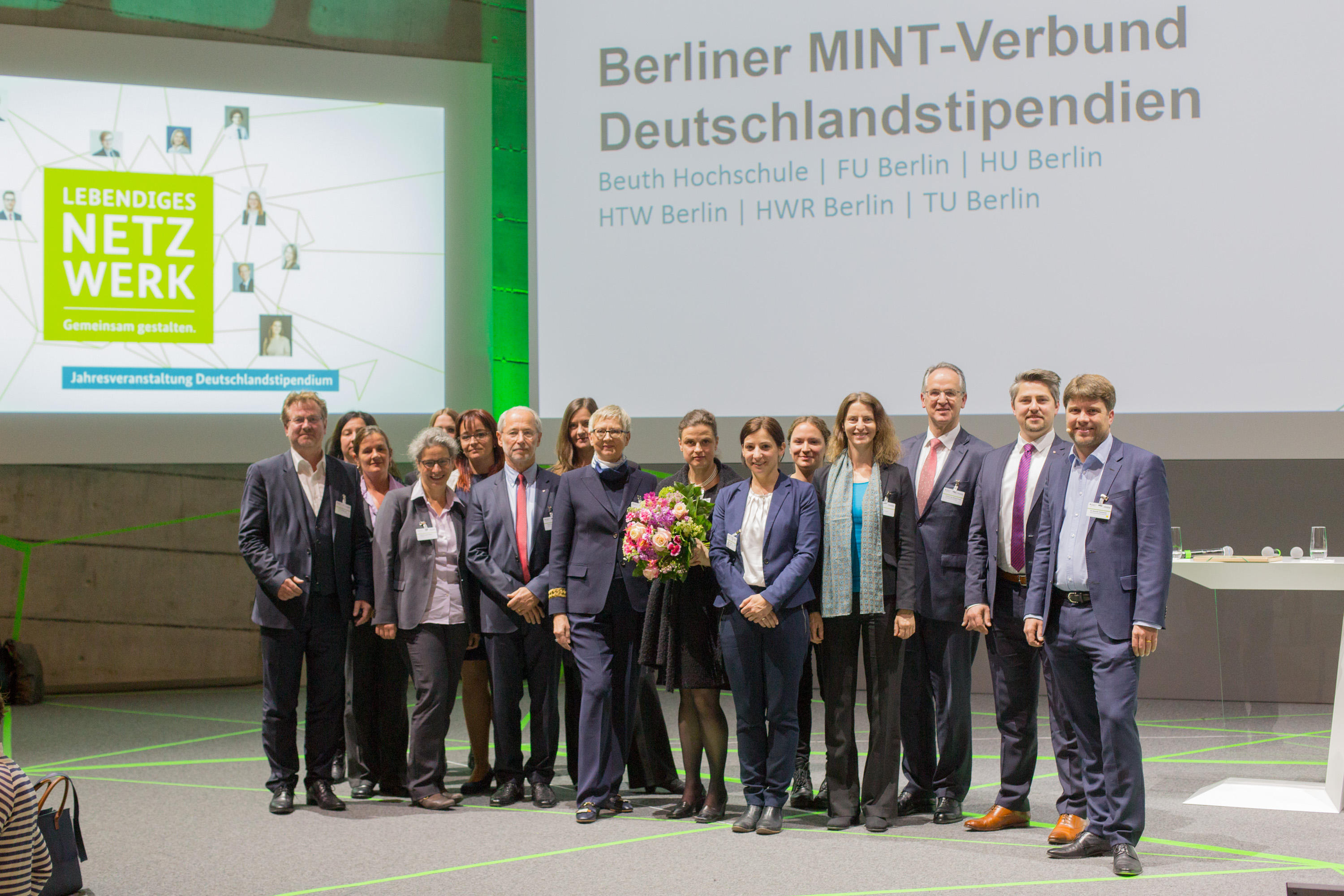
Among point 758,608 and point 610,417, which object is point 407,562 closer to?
point 610,417

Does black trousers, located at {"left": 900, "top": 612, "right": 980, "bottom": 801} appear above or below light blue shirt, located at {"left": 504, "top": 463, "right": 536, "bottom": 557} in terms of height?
below

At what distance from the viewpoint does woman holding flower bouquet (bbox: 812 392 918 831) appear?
4.07m

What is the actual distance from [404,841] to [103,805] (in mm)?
1398

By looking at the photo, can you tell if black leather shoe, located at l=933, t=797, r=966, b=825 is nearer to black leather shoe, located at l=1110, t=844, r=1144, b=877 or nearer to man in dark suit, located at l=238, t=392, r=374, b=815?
black leather shoe, located at l=1110, t=844, r=1144, b=877

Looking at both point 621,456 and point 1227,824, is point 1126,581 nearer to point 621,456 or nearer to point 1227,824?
point 1227,824

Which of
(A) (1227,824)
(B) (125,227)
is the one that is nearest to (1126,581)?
(A) (1227,824)

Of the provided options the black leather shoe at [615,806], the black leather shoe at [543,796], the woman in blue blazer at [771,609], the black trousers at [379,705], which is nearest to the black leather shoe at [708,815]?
the woman in blue blazer at [771,609]

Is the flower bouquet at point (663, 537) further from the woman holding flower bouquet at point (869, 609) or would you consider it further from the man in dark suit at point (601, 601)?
the woman holding flower bouquet at point (869, 609)

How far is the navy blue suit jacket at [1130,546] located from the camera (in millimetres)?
3572

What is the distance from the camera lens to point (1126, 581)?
362cm

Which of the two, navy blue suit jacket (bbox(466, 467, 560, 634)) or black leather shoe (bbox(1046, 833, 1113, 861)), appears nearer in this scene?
black leather shoe (bbox(1046, 833, 1113, 861))

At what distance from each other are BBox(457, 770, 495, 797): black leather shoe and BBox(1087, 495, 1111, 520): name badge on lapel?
2497mm

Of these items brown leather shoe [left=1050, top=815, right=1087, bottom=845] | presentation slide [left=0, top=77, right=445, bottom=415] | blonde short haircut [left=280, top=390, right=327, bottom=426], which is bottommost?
brown leather shoe [left=1050, top=815, right=1087, bottom=845]

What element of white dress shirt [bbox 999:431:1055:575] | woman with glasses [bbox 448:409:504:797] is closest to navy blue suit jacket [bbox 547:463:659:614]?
woman with glasses [bbox 448:409:504:797]
